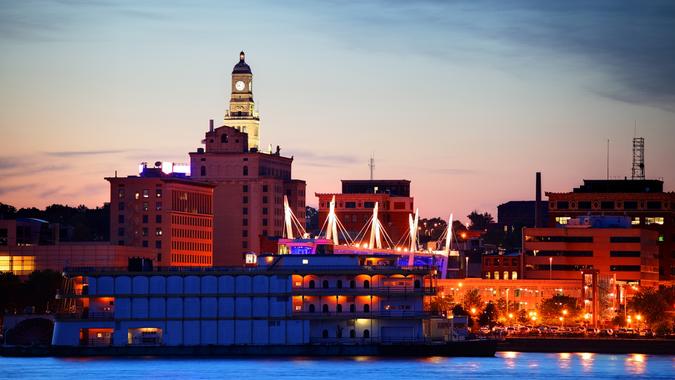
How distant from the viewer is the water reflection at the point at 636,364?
498 feet

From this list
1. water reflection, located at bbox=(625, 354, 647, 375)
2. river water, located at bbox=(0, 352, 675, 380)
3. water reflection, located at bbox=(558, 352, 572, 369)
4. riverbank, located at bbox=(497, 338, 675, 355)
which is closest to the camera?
river water, located at bbox=(0, 352, 675, 380)

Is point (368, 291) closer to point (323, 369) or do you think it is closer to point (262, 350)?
point (262, 350)

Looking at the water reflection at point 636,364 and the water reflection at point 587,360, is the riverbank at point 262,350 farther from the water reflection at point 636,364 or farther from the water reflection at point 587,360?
the water reflection at point 636,364

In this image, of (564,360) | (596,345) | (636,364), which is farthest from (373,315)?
(596,345)

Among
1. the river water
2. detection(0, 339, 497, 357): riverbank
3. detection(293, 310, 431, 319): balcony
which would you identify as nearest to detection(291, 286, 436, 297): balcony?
detection(293, 310, 431, 319): balcony

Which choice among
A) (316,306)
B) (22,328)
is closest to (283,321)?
(316,306)

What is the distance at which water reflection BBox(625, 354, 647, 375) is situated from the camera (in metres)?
152

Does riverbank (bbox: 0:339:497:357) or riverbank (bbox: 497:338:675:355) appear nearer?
riverbank (bbox: 0:339:497:357)

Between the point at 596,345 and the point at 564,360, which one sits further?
the point at 596,345

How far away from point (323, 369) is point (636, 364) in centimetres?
3352

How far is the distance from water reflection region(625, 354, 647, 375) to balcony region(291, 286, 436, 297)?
17.7m

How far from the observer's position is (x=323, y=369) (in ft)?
472

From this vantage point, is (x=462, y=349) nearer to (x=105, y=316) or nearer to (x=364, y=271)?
(x=364, y=271)

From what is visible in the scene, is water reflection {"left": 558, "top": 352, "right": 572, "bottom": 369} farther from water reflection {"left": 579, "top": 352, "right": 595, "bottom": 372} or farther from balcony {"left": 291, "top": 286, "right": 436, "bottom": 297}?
balcony {"left": 291, "top": 286, "right": 436, "bottom": 297}
